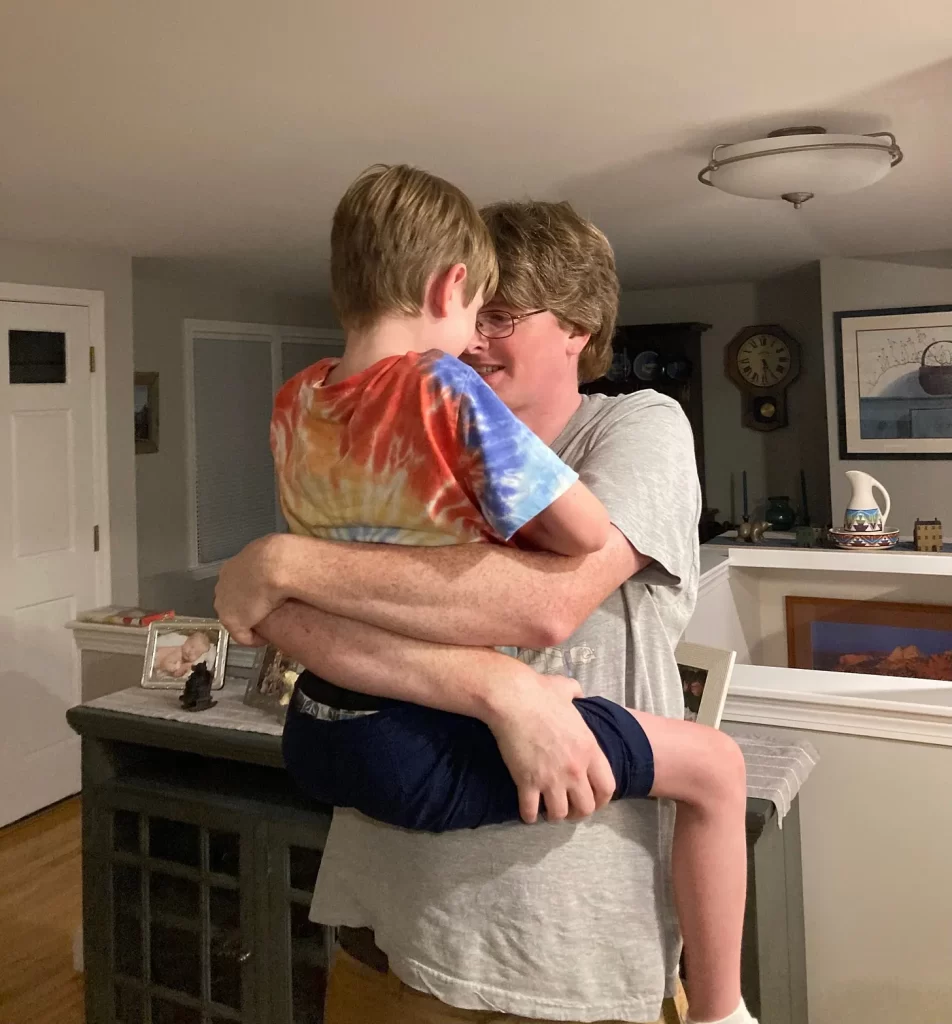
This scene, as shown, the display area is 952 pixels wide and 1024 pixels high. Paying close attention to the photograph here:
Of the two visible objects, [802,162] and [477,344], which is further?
[802,162]

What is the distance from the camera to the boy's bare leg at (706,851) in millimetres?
902

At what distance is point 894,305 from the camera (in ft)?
15.4

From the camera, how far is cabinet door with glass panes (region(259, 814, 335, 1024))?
6.47 ft

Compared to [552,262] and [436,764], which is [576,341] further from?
[436,764]

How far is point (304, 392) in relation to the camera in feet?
3.07

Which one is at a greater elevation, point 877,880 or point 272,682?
point 272,682

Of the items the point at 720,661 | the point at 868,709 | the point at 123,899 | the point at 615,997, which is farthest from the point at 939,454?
the point at 615,997

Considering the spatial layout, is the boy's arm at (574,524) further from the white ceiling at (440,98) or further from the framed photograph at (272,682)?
the framed photograph at (272,682)

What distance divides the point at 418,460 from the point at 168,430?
14.4 feet

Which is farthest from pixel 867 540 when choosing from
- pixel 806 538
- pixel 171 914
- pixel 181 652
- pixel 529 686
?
pixel 529 686

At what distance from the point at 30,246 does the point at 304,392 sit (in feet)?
11.3

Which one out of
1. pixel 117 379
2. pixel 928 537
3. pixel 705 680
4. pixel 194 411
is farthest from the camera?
pixel 194 411

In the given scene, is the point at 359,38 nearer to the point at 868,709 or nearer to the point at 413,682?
the point at 413,682

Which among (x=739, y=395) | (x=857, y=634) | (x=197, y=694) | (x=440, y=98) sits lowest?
(x=857, y=634)
